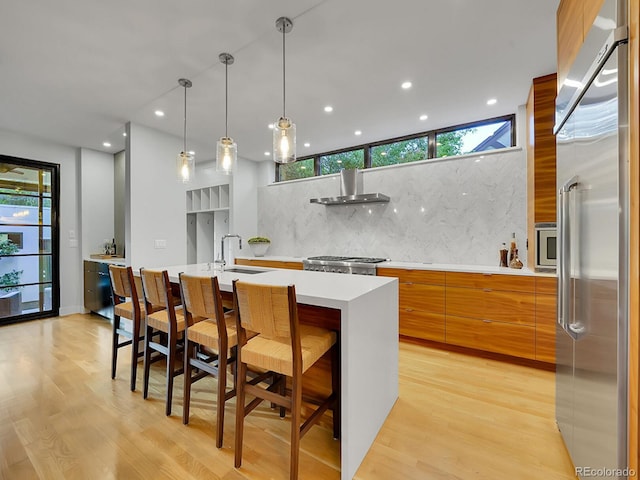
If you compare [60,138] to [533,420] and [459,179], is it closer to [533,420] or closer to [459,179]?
[459,179]

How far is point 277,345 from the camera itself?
1627mm

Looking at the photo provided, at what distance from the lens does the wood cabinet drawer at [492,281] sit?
2.79 meters

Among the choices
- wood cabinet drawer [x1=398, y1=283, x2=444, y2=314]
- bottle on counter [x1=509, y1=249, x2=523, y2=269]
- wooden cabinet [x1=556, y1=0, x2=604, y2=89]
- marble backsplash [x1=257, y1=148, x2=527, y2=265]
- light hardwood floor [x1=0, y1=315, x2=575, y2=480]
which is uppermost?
wooden cabinet [x1=556, y1=0, x2=604, y2=89]

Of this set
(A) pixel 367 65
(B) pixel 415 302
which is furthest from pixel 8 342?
(A) pixel 367 65

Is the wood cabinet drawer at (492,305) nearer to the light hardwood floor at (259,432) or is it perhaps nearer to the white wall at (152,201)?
the light hardwood floor at (259,432)

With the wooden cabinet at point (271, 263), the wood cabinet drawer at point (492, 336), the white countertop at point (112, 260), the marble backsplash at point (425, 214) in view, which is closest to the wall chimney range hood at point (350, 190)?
the marble backsplash at point (425, 214)

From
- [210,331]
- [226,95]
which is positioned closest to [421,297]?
[210,331]

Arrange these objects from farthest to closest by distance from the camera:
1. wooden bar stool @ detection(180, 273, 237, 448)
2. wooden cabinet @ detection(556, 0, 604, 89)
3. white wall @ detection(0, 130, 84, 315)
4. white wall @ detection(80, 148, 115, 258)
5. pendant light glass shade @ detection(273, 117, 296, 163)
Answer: white wall @ detection(80, 148, 115, 258)
white wall @ detection(0, 130, 84, 315)
pendant light glass shade @ detection(273, 117, 296, 163)
wooden bar stool @ detection(180, 273, 237, 448)
wooden cabinet @ detection(556, 0, 604, 89)

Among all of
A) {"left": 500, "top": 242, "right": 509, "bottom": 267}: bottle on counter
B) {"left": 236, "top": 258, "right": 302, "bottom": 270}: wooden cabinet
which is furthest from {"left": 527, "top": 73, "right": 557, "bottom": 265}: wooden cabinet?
{"left": 236, "top": 258, "right": 302, "bottom": 270}: wooden cabinet

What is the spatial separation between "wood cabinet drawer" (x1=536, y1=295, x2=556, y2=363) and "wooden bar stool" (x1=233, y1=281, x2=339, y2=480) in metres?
2.18

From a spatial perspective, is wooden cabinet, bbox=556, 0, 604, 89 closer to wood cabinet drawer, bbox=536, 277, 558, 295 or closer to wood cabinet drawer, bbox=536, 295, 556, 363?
wood cabinet drawer, bbox=536, 277, 558, 295

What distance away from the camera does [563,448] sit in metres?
1.73

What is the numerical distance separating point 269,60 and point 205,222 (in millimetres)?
4506

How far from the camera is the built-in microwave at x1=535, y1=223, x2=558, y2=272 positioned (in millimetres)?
2717
